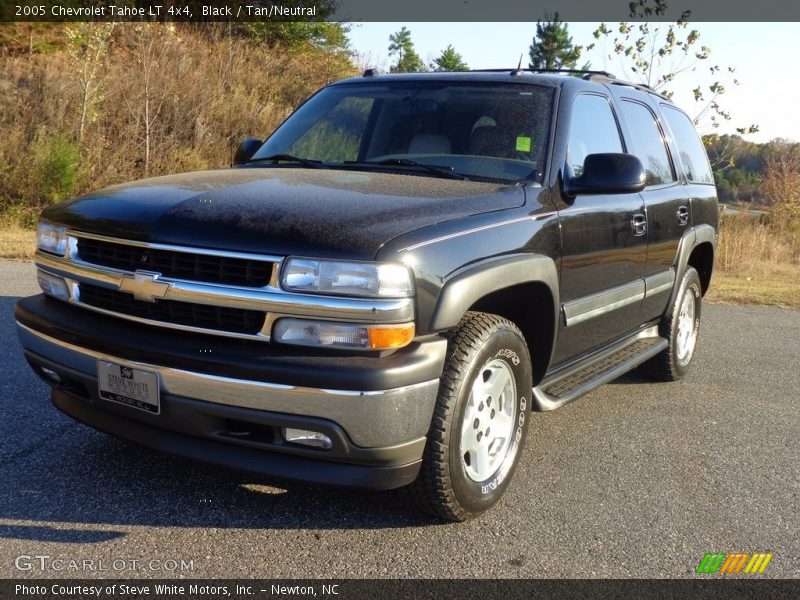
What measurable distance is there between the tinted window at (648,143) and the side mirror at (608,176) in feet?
3.28

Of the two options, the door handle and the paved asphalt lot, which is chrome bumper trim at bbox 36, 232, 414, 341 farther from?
the door handle

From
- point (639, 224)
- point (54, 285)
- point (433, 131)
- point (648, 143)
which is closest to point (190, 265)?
point (54, 285)

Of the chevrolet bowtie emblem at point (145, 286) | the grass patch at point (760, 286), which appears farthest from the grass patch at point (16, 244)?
the grass patch at point (760, 286)

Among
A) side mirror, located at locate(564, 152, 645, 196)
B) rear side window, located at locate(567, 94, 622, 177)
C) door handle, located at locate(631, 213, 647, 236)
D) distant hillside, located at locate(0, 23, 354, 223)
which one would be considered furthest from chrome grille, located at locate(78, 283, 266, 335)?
distant hillside, located at locate(0, 23, 354, 223)

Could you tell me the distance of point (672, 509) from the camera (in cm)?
344

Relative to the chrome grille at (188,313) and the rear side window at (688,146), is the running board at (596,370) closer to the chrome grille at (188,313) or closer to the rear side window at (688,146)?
the rear side window at (688,146)

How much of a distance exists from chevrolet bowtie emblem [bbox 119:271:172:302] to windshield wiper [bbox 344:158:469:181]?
1448mm

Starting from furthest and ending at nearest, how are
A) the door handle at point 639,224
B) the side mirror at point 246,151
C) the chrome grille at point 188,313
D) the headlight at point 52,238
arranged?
the side mirror at point 246,151, the door handle at point 639,224, the headlight at point 52,238, the chrome grille at point 188,313

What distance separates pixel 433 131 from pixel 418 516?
195 centimetres

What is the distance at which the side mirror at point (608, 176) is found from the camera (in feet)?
12.0

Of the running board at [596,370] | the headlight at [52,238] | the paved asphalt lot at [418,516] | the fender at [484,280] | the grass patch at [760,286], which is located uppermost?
the headlight at [52,238]

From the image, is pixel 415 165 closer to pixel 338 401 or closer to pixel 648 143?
pixel 338 401

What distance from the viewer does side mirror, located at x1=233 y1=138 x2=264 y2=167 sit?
14.8 ft

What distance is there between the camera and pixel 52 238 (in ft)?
10.9
